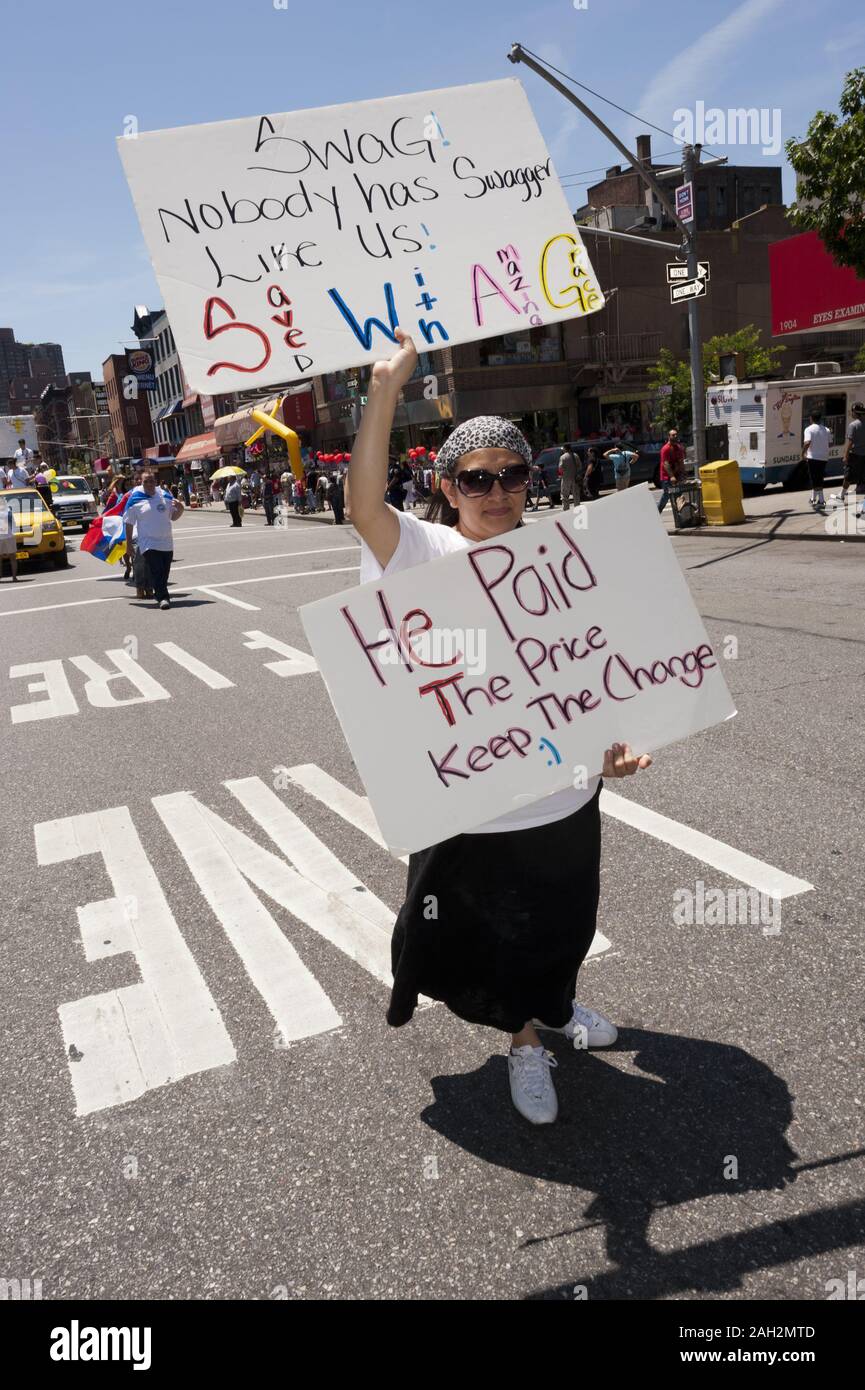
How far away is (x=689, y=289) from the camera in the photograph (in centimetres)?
1557

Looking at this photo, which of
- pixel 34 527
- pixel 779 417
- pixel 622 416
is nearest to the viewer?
pixel 34 527

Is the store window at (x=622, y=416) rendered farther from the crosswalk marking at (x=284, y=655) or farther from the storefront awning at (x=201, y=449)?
the crosswalk marking at (x=284, y=655)

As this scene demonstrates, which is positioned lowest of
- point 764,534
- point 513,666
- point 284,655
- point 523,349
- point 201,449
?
point 284,655

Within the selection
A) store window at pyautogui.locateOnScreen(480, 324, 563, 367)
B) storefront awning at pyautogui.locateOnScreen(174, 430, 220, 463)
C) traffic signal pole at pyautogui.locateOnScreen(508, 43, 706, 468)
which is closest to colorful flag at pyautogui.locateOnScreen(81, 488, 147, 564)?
traffic signal pole at pyautogui.locateOnScreen(508, 43, 706, 468)

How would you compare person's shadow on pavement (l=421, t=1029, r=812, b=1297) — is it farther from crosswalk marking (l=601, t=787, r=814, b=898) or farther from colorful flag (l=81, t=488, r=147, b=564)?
colorful flag (l=81, t=488, r=147, b=564)

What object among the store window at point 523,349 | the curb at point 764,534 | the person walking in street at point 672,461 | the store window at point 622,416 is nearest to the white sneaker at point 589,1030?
the curb at point 764,534

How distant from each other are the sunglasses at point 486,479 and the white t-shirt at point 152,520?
1092 cm

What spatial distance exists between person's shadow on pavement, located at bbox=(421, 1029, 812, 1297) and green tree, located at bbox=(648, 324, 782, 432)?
3564cm

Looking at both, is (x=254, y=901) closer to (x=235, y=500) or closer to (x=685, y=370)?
(x=235, y=500)

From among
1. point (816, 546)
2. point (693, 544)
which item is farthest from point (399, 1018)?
point (693, 544)

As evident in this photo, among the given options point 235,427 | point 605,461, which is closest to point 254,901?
point 605,461

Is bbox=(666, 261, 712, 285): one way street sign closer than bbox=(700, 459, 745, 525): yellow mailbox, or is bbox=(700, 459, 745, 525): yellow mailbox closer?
bbox=(666, 261, 712, 285): one way street sign

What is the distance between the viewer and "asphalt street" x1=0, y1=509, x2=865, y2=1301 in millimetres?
2252

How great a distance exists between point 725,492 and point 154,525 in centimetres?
1041
